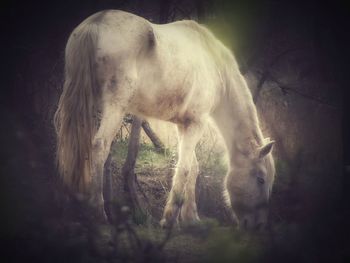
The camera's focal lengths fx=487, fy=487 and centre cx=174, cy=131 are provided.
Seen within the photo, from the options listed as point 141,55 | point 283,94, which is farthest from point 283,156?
point 141,55

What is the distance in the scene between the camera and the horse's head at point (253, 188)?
17.5 ft

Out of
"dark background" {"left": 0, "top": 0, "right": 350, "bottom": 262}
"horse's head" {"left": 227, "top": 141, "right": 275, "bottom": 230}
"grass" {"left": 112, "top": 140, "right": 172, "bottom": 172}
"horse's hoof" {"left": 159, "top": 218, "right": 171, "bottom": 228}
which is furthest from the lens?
"grass" {"left": 112, "top": 140, "right": 172, "bottom": 172}

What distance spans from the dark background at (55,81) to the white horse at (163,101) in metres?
0.68

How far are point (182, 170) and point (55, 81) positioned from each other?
1878 millimetres

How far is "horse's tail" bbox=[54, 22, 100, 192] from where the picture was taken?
456 cm

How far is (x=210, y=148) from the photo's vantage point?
20.2 ft

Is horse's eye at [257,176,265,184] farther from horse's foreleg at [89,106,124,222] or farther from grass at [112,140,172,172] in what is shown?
horse's foreleg at [89,106,124,222]

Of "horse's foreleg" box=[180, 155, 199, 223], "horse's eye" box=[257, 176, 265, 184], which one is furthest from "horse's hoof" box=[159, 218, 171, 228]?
"horse's eye" box=[257, 176, 265, 184]

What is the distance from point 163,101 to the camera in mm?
4965

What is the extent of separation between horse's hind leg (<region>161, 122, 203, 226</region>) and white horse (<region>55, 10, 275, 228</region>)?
0.01 m

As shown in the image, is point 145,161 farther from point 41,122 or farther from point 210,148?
point 41,122

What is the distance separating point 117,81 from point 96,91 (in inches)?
9.1

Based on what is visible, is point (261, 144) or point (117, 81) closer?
point (117, 81)

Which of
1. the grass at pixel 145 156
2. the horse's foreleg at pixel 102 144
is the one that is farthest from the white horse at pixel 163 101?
the grass at pixel 145 156
